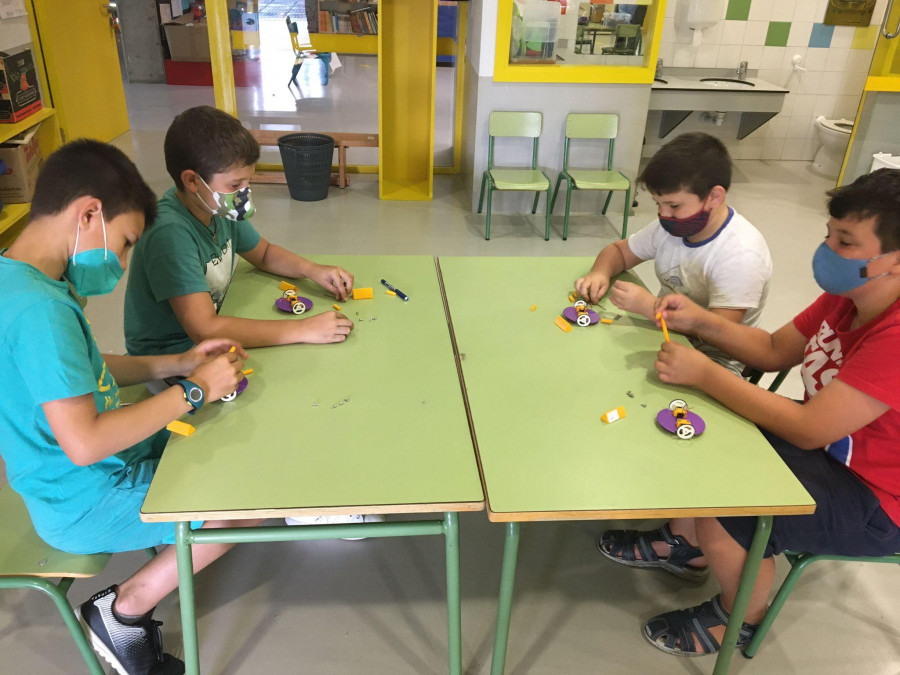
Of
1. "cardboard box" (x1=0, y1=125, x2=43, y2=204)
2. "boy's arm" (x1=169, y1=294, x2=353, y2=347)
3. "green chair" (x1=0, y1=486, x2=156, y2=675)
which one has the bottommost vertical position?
"green chair" (x1=0, y1=486, x2=156, y2=675)

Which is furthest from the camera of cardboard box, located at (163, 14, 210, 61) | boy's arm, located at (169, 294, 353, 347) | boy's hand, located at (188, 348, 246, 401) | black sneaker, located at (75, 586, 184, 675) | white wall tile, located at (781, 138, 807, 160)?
cardboard box, located at (163, 14, 210, 61)

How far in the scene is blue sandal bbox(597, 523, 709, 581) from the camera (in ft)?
6.54

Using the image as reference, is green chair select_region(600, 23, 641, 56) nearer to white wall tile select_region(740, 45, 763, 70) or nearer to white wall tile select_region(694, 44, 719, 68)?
white wall tile select_region(694, 44, 719, 68)

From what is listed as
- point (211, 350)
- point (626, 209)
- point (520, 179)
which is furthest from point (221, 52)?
point (211, 350)

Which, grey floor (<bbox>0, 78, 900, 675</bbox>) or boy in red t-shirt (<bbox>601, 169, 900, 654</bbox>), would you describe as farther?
grey floor (<bbox>0, 78, 900, 675</bbox>)

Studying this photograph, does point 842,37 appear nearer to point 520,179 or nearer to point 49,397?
point 520,179

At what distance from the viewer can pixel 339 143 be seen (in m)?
5.15

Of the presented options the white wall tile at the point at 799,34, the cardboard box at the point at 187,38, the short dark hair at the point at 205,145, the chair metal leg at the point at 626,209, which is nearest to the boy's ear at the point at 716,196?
the short dark hair at the point at 205,145

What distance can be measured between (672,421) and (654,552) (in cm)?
71

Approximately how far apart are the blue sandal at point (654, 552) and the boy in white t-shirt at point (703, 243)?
0.52 meters

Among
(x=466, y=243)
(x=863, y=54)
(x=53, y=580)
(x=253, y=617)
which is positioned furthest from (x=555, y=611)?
(x=863, y=54)

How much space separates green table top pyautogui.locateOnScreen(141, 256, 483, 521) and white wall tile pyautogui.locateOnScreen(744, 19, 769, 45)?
4984 millimetres

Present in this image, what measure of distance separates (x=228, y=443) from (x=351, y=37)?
439 cm

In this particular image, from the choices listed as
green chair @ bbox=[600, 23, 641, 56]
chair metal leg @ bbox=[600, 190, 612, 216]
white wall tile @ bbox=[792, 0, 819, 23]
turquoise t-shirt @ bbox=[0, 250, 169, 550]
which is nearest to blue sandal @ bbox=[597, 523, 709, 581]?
turquoise t-shirt @ bbox=[0, 250, 169, 550]
